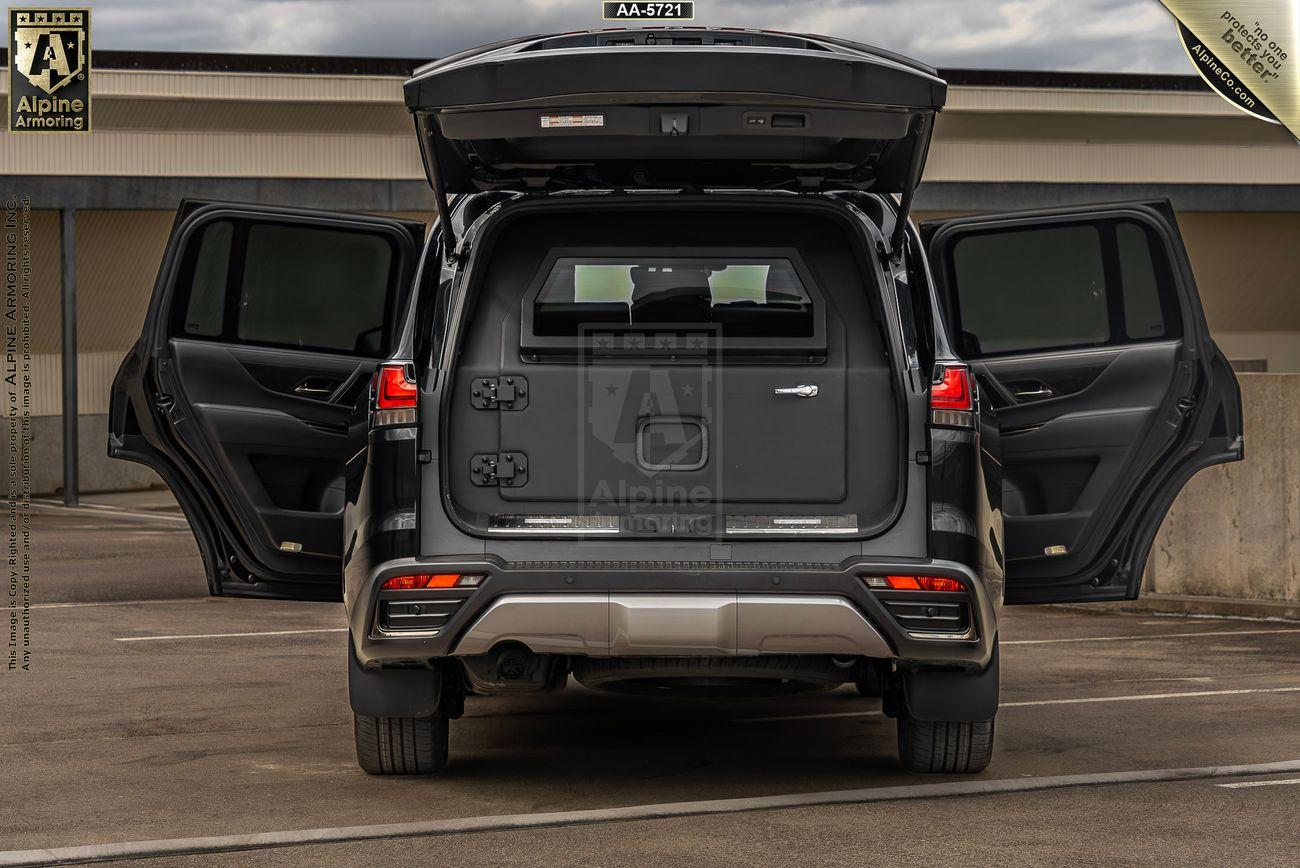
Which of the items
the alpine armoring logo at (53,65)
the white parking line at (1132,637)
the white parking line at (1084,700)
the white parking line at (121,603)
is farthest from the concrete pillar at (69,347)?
the white parking line at (1084,700)

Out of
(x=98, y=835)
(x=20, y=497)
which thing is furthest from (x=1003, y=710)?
(x=20, y=497)

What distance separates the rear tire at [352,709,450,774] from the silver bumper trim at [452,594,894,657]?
34.3 inches

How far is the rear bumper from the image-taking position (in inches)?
233

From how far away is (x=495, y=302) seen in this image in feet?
20.8

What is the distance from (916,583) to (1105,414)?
1.87 metres

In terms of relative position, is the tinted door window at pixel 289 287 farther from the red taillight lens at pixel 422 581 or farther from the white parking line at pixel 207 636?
the white parking line at pixel 207 636

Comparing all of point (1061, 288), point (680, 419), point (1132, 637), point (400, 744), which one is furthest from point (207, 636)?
point (1061, 288)

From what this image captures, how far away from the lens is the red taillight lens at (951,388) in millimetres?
6078

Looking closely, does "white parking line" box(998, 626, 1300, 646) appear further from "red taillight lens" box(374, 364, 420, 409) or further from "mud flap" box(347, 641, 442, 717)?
"red taillight lens" box(374, 364, 420, 409)

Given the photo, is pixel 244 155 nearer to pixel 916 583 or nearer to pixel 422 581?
pixel 422 581

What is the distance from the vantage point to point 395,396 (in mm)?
6133

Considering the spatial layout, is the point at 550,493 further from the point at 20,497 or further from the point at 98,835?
the point at 20,497

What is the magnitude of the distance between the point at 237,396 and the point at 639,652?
2.47 m

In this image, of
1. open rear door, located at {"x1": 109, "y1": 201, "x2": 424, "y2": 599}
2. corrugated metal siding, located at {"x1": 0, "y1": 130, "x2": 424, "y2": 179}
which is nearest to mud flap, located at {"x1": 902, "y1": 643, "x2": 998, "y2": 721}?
open rear door, located at {"x1": 109, "y1": 201, "x2": 424, "y2": 599}
